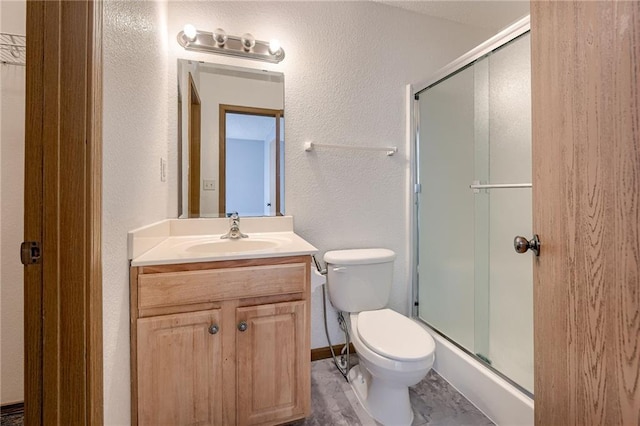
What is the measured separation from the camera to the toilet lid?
1215mm

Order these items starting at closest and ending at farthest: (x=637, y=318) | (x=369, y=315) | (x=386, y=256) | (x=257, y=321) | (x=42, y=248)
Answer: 1. (x=637, y=318)
2. (x=42, y=248)
3. (x=257, y=321)
4. (x=369, y=315)
5. (x=386, y=256)

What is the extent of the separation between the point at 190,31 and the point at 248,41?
0.31 meters

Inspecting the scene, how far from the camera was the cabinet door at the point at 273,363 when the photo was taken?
114cm

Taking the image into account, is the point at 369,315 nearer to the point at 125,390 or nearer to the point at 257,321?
the point at 257,321

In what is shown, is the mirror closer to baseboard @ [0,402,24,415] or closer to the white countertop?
the white countertop

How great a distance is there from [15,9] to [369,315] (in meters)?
2.22

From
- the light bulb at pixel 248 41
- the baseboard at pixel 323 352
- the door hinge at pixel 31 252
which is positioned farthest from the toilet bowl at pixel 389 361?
the light bulb at pixel 248 41

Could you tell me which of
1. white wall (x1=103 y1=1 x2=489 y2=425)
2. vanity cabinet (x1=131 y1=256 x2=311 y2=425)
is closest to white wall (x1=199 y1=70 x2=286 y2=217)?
white wall (x1=103 y1=1 x2=489 y2=425)

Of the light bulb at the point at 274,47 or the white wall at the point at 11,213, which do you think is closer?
the white wall at the point at 11,213

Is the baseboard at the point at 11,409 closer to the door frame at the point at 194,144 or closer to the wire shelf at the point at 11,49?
the door frame at the point at 194,144

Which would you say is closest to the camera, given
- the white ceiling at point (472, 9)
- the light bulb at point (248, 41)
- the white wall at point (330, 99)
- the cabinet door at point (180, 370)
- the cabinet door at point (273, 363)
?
the cabinet door at point (180, 370)

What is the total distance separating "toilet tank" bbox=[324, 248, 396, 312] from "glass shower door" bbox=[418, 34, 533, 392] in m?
0.49

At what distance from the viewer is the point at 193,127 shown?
5.30 feet

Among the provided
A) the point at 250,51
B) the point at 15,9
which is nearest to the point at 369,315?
the point at 250,51
